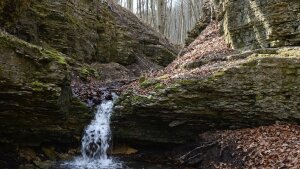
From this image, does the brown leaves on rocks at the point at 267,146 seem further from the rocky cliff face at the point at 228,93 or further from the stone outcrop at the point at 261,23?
the stone outcrop at the point at 261,23

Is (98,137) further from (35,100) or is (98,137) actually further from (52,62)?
(52,62)

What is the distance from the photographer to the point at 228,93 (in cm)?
1128

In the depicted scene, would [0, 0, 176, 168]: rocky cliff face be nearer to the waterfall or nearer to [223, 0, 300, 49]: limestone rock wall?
the waterfall

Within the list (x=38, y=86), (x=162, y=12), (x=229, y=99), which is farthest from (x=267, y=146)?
(x=162, y=12)

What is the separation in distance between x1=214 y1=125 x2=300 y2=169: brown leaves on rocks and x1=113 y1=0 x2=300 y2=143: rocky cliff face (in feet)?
1.56

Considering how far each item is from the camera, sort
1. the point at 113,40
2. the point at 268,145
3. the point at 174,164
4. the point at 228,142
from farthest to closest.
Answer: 1. the point at 113,40
2. the point at 174,164
3. the point at 228,142
4. the point at 268,145

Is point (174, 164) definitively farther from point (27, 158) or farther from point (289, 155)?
point (27, 158)

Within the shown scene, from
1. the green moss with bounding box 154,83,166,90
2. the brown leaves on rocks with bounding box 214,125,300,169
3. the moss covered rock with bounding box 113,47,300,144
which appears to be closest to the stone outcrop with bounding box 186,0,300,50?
the moss covered rock with bounding box 113,47,300,144

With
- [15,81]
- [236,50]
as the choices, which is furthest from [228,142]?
[15,81]

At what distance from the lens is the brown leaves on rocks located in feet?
29.6

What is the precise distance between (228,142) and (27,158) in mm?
6601

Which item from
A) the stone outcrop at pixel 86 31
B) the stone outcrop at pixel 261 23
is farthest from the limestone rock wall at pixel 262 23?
the stone outcrop at pixel 86 31

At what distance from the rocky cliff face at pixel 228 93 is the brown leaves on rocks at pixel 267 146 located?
18.8 inches

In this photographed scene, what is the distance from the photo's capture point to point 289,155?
9.07 meters
